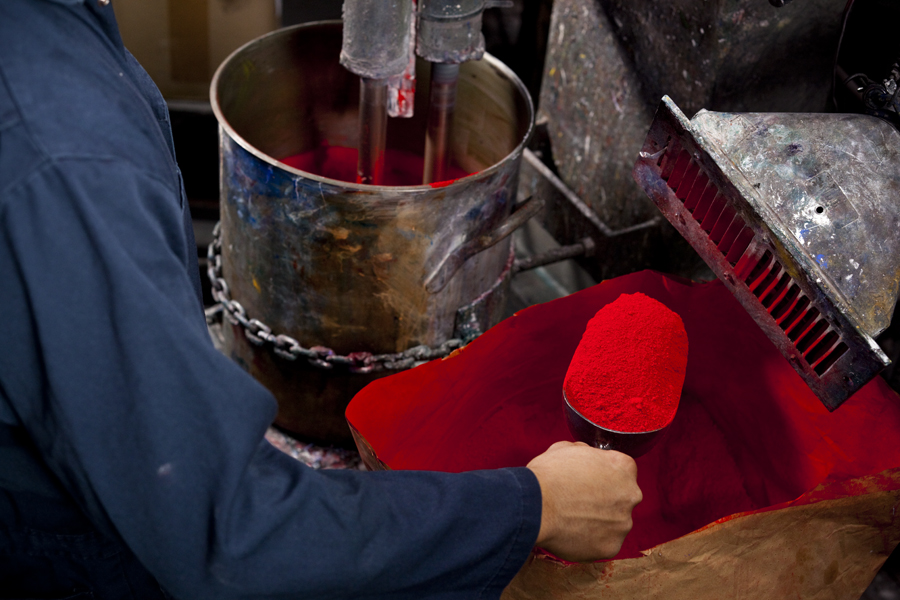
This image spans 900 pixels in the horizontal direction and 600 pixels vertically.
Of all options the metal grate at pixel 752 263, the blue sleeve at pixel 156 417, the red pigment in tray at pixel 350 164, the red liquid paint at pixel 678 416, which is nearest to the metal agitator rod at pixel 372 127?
the red pigment in tray at pixel 350 164

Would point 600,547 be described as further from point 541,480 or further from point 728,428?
point 728,428

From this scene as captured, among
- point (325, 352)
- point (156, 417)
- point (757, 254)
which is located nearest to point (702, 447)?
point (757, 254)

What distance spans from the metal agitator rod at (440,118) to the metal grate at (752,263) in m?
0.50

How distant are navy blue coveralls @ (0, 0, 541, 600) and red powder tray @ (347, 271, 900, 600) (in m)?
0.30

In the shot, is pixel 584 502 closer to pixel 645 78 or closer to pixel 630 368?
pixel 630 368

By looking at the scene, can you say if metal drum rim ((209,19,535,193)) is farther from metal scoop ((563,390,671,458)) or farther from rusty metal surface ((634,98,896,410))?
metal scoop ((563,390,671,458))

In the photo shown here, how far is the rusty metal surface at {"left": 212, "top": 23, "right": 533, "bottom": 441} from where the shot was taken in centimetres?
126

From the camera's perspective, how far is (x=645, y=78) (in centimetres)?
158

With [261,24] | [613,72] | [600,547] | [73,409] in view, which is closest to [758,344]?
[600,547]

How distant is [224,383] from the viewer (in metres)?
0.67

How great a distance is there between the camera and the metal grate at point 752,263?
0.93 m

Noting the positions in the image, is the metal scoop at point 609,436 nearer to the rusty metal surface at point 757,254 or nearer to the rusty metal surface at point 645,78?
the rusty metal surface at point 757,254

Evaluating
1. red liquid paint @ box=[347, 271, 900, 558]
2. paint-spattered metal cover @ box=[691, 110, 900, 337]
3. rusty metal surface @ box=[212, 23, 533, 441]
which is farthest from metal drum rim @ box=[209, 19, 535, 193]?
paint-spattered metal cover @ box=[691, 110, 900, 337]

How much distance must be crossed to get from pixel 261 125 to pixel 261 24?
4.17 feet
